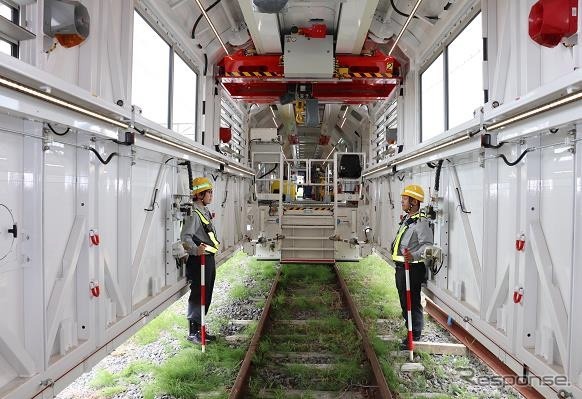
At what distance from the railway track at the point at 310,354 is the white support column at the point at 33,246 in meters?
1.74

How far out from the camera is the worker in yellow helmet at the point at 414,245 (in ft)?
16.1

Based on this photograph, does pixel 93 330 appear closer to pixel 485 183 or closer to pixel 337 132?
pixel 485 183

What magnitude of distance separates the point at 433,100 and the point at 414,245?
2424 mm

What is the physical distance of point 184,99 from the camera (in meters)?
6.38

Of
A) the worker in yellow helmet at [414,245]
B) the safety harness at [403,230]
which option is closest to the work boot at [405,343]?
the worker in yellow helmet at [414,245]

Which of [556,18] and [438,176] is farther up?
[556,18]

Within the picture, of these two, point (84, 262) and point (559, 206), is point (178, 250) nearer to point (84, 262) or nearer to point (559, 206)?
point (84, 262)

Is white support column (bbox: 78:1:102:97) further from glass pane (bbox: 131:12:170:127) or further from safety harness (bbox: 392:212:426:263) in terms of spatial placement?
safety harness (bbox: 392:212:426:263)

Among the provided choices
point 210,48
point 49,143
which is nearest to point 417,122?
point 210,48

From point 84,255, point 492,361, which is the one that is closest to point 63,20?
point 84,255

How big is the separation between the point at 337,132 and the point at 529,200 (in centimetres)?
1298

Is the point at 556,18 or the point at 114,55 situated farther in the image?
the point at 114,55

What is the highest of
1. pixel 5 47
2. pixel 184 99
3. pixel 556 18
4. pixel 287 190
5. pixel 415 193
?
pixel 184 99

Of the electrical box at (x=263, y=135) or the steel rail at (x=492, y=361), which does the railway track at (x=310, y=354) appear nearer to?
the steel rail at (x=492, y=361)
